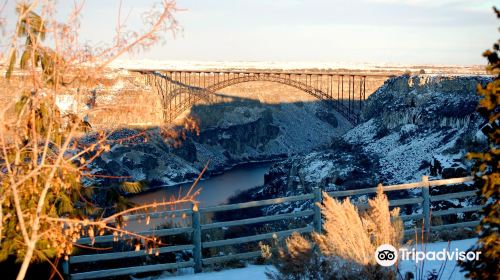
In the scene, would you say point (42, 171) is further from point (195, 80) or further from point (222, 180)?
point (195, 80)

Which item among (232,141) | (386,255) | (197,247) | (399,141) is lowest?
(232,141)

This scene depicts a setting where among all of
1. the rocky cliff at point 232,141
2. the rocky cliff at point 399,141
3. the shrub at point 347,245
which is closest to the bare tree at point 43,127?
the shrub at point 347,245

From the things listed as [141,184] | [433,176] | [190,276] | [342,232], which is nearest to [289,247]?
[342,232]

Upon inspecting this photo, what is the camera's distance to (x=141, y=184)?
5.70 m

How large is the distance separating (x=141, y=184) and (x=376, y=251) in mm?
A: 2152

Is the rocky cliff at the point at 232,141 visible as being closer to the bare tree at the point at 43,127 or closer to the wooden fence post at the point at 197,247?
the wooden fence post at the point at 197,247

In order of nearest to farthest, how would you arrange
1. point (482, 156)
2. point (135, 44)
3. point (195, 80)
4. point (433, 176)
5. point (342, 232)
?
point (482, 156), point (135, 44), point (342, 232), point (433, 176), point (195, 80)

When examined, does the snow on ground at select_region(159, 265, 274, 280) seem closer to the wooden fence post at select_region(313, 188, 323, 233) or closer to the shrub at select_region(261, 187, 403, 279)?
the wooden fence post at select_region(313, 188, 323, 233)

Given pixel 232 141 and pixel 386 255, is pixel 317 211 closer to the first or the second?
pixel 386 255

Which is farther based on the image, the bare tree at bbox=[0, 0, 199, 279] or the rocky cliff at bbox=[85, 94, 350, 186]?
the rocky cliff at bbox=[85, 94, 350, 186]

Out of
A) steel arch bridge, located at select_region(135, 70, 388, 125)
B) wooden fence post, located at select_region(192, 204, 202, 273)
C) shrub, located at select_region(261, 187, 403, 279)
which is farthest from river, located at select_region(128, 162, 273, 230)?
shrub, located at select_region(261, 187, 403, 279)

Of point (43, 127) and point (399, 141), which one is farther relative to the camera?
point (399, 141)

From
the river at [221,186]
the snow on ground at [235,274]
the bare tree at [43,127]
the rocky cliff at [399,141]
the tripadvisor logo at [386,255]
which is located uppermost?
the bare tree at [43,127]

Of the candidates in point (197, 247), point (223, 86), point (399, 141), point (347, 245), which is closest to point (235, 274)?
point (197, 247)
